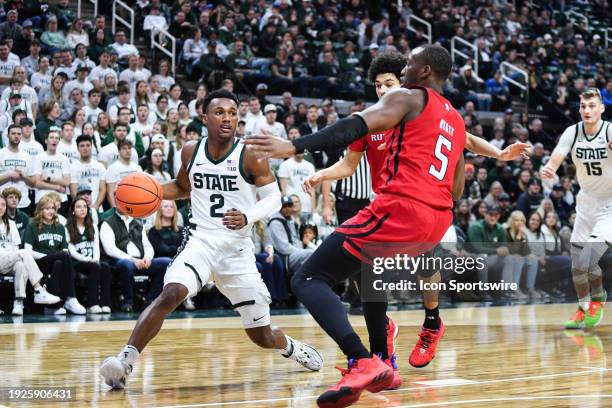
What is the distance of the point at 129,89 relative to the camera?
1320cm

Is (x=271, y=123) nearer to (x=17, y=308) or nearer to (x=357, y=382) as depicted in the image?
(x=17, y=308)

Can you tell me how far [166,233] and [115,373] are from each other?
6.38 meters

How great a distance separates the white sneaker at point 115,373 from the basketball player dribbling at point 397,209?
1.20 meters

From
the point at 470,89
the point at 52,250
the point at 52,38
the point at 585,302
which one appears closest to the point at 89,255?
the point at 52,250

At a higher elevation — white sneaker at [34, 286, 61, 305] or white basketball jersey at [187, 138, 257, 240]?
white basketball jersey at [187, 138, 257, 240]

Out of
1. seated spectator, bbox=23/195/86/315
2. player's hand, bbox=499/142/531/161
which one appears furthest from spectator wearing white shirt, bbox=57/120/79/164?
player's hand, bbox=499/142/531/161

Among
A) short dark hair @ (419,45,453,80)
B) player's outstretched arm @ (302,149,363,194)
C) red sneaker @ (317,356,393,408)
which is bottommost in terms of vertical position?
red sneaker @ (317,356,393,408)

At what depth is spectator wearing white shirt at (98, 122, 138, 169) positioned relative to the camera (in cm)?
1209

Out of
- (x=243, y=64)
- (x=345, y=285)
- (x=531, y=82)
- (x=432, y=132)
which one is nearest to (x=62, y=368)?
(x=432, y=132)

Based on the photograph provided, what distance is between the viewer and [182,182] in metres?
6.09

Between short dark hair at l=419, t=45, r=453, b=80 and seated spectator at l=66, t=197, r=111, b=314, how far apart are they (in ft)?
22.2

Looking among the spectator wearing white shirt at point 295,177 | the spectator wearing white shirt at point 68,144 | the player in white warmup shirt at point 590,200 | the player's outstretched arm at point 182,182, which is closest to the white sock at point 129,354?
the player's outstretched arm at point 182,182

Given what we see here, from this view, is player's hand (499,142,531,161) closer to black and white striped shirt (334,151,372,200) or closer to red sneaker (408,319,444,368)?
red sneaker (408,319,444,368)

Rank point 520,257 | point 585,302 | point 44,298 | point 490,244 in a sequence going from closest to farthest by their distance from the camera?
point 585,302, point 44,298, point 490,244, point 520,257
